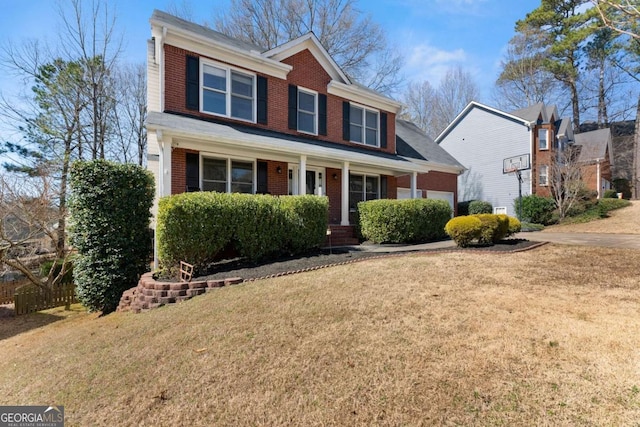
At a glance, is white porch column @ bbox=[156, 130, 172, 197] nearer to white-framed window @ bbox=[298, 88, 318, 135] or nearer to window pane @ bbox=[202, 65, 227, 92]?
window pane @ bbox=[202, 65, 227, 92]

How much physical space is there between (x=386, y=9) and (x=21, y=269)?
60.4 ft

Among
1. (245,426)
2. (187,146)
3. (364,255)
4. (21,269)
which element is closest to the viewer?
(245,426)

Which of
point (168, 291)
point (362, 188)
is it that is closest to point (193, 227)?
point (168, 291)

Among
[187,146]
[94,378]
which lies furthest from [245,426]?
[187,146]

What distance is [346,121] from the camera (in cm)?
1381

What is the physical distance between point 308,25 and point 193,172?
18.9 meters

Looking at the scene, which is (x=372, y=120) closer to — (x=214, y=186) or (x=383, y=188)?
(x=383, y=188)

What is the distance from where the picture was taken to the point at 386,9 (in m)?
15.6

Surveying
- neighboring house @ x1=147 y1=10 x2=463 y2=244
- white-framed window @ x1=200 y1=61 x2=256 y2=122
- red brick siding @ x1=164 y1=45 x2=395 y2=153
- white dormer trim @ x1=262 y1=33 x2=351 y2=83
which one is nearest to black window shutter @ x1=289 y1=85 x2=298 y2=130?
neighboring house @ x1=147 y1=10 x2=463 y2=244

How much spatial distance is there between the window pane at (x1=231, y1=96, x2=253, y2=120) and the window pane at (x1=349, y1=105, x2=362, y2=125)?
15.9ft

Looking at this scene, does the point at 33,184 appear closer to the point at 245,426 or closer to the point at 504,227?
the point at 245,426

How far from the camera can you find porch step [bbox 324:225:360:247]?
10.8m

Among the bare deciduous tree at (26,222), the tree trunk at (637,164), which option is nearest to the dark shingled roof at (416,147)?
the bare deciduous tree at (26,222)

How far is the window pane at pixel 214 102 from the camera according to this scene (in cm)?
1046
